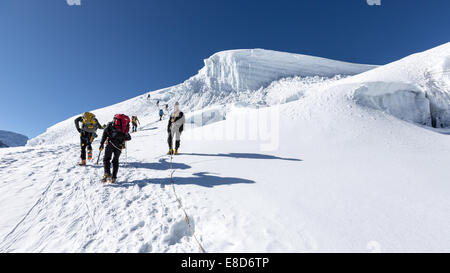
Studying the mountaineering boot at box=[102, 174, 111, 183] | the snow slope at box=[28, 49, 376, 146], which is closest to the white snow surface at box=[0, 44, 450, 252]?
the mountaineering boot at box=[102, 174, 111, 183]

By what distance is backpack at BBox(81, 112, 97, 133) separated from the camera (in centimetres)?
535

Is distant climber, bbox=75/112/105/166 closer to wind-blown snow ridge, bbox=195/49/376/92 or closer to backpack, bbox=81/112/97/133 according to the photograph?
backpack, bbox=81/112/97/133

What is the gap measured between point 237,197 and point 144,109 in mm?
31333

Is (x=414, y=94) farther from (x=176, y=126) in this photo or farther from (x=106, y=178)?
(x=106, y=178)

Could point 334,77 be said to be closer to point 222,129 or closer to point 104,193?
point 222,129

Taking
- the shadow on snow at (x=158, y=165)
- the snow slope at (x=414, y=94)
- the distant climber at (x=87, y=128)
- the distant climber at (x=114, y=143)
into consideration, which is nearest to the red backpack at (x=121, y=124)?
the distant climber at (x=114, y=143)

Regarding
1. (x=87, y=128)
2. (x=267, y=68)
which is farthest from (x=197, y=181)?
(x=267, y=68)

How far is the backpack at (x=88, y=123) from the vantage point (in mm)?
5346

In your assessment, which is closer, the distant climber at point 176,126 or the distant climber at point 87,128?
the distant climber at point 87,128

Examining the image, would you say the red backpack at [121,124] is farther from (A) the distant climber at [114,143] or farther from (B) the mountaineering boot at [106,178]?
(B) the mountaineering boot at [106,178]

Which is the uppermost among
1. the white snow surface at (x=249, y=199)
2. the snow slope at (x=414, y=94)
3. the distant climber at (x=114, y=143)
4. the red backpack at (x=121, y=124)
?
the snow slope at (x=414, y=94)

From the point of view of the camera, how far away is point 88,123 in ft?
17.7
